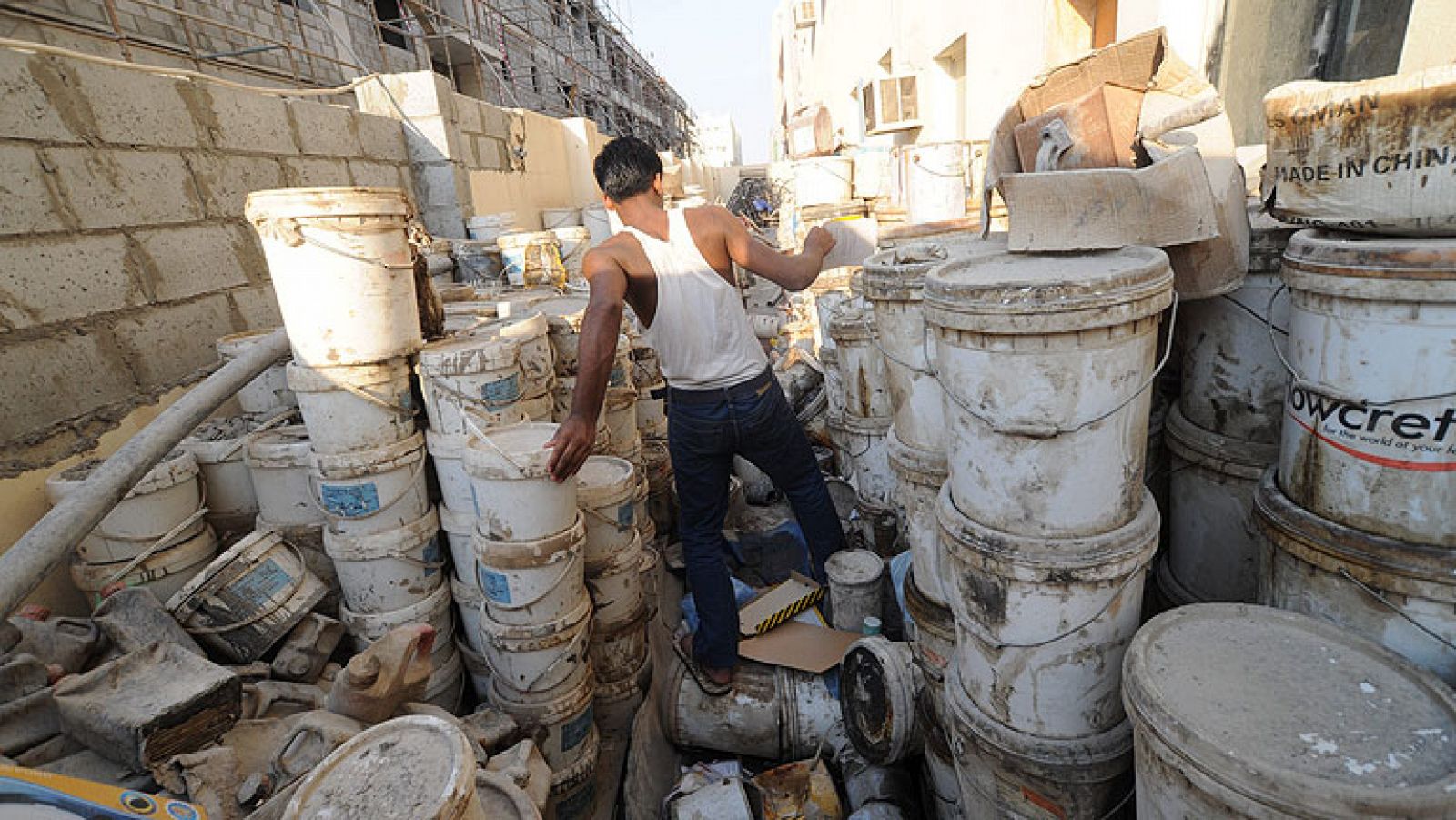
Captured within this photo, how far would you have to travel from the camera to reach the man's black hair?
117 inches

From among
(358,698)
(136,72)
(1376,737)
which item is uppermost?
(136,72)

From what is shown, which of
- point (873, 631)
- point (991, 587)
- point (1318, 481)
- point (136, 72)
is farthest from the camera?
point (136, 72)

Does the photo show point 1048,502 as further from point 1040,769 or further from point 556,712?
point 556,712

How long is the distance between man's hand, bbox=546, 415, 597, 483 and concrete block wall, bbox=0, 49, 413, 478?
254 centimetres

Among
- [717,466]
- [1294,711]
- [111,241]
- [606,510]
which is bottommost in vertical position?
[606,510]

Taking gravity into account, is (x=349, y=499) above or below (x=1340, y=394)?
below

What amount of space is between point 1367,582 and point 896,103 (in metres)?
10.6

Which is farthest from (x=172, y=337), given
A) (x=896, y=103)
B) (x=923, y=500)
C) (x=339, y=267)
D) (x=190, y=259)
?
(x=896, y=103)

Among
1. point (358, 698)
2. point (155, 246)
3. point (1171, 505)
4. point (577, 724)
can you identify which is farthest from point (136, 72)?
point (1171, 505)

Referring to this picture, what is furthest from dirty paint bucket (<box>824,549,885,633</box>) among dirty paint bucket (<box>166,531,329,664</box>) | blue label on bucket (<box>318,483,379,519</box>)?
dirty paint bucket (<box>166,531,329,664</box>)

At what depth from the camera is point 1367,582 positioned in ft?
5.22

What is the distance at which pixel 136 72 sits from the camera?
3918 millimetres

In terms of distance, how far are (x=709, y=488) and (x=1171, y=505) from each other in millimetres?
1864

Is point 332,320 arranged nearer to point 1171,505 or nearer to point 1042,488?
point 1042,488
